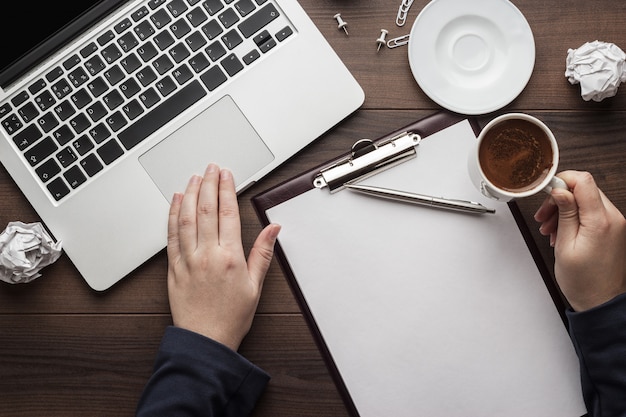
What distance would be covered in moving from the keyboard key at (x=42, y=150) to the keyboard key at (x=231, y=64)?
9.1 inches

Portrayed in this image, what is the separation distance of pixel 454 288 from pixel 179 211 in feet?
1.18

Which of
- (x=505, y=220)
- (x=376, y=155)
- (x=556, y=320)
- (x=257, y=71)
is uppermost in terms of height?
(x=257, y=71)

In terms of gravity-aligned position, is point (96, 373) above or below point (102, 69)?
below

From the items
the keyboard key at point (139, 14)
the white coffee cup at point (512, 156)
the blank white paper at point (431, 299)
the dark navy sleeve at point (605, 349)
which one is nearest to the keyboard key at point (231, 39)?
the keyboard key at point (139, 14)

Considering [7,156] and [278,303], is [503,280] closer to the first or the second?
[278,303]

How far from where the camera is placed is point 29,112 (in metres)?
0.71

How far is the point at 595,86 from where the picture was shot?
0.72m

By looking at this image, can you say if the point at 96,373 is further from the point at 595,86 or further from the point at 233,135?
the point at 595,86

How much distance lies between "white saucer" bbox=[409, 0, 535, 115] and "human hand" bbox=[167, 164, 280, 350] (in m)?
0.28

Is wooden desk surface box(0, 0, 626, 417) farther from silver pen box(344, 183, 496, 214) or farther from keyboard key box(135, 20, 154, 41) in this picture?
keyboard key box(135, 20, 154, 41)

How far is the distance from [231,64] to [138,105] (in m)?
0.13

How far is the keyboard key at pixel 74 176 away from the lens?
0.71m

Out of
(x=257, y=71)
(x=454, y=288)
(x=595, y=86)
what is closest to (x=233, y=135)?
(x=257, y=71)

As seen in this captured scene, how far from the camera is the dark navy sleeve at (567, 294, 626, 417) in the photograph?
69cm
